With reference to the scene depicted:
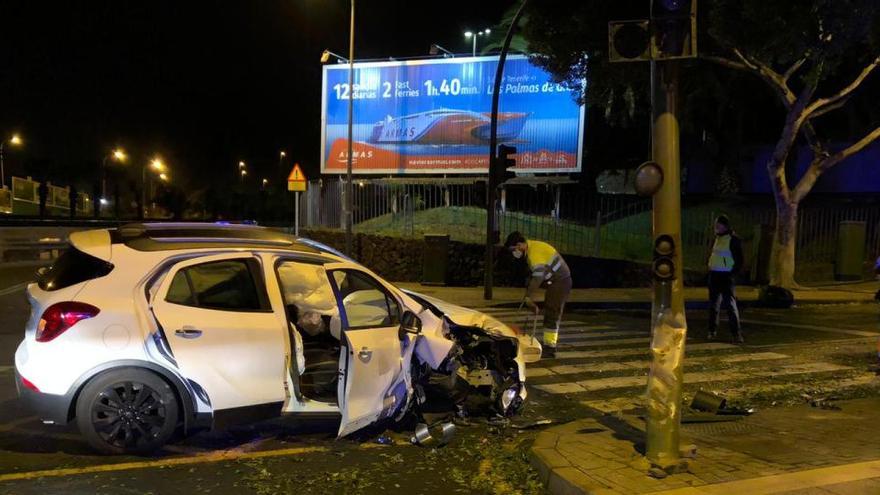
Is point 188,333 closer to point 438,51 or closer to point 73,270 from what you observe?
point 73,270

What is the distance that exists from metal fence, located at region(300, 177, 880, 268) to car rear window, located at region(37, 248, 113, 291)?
14718 mm

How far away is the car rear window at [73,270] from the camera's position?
494 cm

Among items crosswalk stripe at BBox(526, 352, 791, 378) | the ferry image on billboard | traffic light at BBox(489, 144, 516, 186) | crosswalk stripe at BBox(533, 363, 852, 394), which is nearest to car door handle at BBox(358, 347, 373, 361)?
crosswalk stripe at BBox(533, 363, 852, 394)

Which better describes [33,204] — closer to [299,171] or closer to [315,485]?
[299,171]

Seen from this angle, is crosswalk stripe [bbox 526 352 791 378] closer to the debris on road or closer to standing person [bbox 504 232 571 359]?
standing person [bbox 504 232 571 359]

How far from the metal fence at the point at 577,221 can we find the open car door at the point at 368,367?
14.1 meters

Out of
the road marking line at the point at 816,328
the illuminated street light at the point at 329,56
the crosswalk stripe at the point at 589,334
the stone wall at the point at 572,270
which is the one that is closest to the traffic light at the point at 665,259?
the crosswalk stripe at the point at 589,334

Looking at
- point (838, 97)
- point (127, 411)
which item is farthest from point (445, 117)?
point (127, 411)

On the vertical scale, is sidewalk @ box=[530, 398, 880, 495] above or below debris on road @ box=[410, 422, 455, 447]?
above

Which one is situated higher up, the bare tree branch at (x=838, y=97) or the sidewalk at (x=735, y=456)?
the bare tree branch at (x=838, y=97)

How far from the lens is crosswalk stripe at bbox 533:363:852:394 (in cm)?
732

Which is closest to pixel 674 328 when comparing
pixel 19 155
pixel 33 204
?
pixel 33 204

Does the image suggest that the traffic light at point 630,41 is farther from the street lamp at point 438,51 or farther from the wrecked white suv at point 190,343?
the street lamp at point 438,51

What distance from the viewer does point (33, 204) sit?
69375 millimetres
